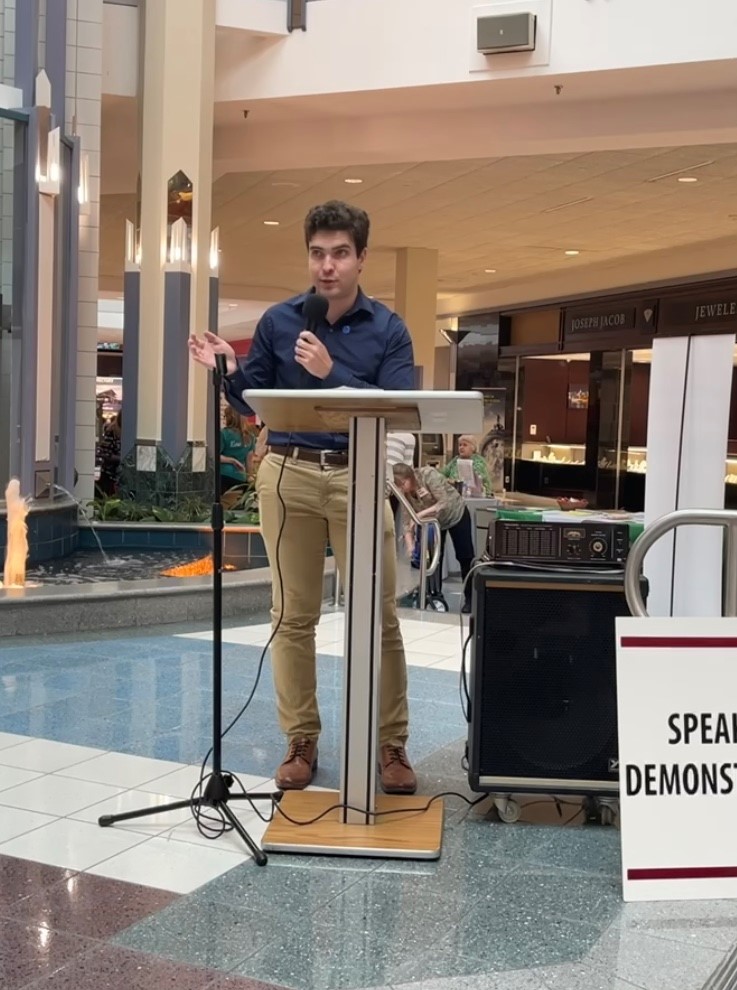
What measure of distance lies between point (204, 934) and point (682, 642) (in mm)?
1278

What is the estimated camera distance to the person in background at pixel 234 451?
9.94 metres

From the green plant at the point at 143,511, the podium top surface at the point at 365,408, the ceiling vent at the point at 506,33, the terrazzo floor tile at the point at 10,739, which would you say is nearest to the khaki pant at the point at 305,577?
the podium top surface at the point at 365,408

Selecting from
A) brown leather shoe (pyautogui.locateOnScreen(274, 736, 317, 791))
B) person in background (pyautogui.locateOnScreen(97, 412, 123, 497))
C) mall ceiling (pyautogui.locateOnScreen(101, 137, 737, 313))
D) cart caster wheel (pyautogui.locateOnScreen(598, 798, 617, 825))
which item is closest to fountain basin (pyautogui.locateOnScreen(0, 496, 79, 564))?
person in background (pyautogui.locateOnScreen(97, 412, 123, 497))

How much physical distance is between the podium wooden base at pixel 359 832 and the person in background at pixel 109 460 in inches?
278

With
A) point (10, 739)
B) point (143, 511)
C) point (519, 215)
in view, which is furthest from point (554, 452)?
point (10, 739)

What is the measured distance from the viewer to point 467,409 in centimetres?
251

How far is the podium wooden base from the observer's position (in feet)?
8.74

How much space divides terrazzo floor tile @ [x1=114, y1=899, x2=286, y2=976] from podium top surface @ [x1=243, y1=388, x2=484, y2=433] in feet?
3.84

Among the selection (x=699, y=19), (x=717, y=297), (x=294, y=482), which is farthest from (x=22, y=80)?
(x=717, y=297)

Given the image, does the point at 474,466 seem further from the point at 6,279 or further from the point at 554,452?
the point at 554,452

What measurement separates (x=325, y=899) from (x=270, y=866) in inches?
Result: 8.9

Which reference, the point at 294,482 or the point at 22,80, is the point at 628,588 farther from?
the point at 22,80

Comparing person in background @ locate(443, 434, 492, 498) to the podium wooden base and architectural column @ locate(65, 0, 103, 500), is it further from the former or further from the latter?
the podium wooden base

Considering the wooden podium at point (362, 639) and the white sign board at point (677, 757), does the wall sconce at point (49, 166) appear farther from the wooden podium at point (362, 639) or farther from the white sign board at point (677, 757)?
the white sign board at point (677, 757)
